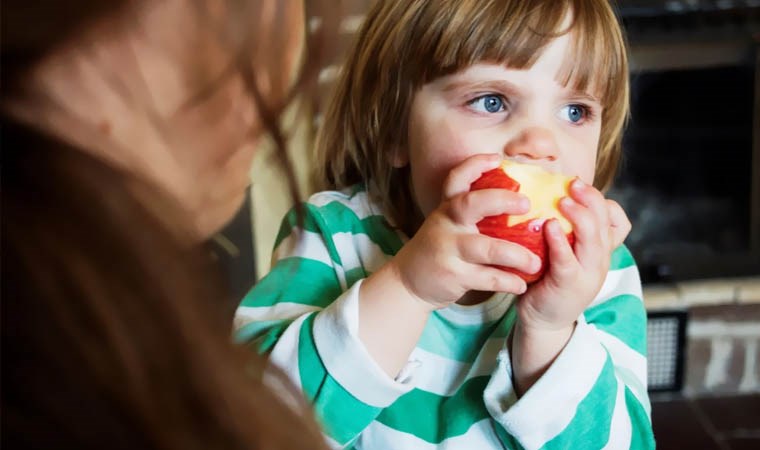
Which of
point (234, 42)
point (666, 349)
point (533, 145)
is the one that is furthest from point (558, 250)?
point (666, 349)

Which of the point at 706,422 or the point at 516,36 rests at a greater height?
the point at 516,36

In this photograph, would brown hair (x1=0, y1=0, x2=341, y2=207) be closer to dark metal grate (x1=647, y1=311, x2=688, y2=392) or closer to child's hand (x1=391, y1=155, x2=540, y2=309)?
child's hand (x1=391, y1=155, x2=540, y2=309)

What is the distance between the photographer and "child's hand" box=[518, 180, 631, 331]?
71 cm

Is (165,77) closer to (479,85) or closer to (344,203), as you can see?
(479,85)

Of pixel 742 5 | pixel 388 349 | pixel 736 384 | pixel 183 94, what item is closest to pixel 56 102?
pixel 183 94

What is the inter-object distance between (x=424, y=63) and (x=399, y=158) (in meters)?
0.12

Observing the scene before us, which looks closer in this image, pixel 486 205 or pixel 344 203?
pixel 486 205

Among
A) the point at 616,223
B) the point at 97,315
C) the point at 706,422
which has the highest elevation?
the point at 97,315

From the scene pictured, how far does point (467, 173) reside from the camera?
2.42 ft

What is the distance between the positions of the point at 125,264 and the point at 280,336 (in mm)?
431

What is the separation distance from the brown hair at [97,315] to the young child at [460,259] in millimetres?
343

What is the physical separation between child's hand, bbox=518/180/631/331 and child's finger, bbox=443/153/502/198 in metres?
0.07

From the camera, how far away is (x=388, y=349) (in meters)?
0.69

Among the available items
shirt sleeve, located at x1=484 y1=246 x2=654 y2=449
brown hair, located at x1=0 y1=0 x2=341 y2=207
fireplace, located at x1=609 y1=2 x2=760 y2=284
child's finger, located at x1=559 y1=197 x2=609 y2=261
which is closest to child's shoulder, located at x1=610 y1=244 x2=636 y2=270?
shirt sleeve, located at x1=484 y1=246 x2=654 y2=449
